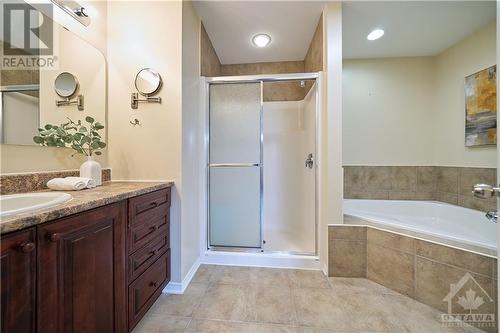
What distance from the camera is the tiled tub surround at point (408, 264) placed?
129cm

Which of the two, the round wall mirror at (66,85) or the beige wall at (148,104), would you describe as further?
the beige wall at (148,104)

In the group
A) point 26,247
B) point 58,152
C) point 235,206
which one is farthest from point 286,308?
point 58,152

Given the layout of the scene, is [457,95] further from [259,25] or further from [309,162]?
[259,25]

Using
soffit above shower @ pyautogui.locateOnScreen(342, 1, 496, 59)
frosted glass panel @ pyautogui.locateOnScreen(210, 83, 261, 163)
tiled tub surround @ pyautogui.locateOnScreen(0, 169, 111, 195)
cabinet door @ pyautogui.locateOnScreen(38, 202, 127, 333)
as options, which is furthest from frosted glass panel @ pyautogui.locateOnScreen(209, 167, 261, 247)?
soffit above shower @ pyautogui.locateOnScreen(342, 1, 496, 59)

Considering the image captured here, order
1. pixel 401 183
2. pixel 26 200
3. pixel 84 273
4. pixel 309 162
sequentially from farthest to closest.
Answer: pixel 401 183
pixel 309 162
pixel 26 200
pixel 84 273

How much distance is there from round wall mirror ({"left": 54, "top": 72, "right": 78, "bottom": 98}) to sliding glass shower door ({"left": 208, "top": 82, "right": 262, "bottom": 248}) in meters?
1.12

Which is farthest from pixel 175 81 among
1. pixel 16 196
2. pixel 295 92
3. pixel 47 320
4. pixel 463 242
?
pixel 463 242

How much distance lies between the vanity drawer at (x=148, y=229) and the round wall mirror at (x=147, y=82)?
3.09 ft

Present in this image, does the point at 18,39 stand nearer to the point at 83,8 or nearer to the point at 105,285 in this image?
the point at 83,8

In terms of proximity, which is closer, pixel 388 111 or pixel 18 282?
pixel 18 282

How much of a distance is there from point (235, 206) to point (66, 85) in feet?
5.59

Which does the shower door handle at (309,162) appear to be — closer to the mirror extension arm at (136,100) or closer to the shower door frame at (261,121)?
the shower door frame at (261,121)

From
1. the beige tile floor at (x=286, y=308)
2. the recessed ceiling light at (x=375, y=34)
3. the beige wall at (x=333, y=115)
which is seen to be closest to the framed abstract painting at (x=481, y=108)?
the recessed ceiling light at (x=375, y=34)

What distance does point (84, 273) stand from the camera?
858mm
